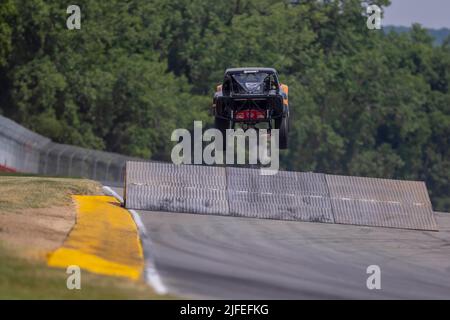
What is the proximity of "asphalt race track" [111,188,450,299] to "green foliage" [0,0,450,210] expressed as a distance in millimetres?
44508

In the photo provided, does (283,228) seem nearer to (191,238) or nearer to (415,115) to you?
(191,238)

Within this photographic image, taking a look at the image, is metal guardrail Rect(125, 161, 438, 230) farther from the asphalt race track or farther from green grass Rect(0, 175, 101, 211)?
green grass Rect(0, 175, 101, 211)

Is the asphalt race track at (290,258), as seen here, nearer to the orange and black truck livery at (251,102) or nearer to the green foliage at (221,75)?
the orange and black truck livery at (251,102)

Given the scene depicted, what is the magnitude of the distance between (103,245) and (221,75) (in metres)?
69.0

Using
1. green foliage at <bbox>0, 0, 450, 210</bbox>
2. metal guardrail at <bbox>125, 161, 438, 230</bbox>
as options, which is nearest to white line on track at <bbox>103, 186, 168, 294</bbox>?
metal guardrail at <bbox>125, 161, 438, 230</bbox>

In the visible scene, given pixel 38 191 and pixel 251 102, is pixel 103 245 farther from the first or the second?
pixel 251 102

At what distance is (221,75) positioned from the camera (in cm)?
8856

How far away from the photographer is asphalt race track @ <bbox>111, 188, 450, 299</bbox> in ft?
58.6

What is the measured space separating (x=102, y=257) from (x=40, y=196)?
6.47 m

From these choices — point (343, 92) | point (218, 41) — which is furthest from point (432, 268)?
point (343, 92)

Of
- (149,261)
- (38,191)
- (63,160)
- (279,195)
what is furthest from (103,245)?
(63,160)

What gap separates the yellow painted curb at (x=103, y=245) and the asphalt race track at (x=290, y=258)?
1.36ft

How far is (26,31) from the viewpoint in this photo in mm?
74938

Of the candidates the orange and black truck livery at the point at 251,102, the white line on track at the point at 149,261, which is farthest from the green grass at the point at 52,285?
the orange and black truck livery at the point at 251,102
